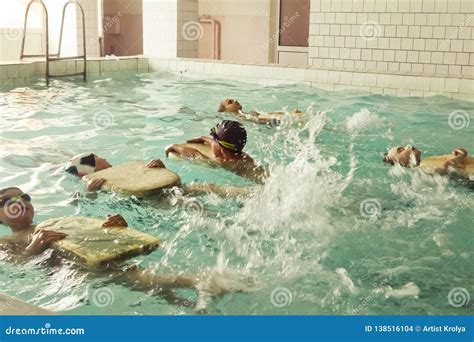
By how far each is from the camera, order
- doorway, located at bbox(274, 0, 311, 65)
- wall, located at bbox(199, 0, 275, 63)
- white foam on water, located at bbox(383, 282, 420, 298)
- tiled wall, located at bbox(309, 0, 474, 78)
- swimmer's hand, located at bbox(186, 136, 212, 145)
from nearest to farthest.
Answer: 1. white foam on water, located at bbox(383, 282, 420, 298)
2. swimmer's hand, located at bbox(186, 136, 212, 145)
3. tiled wall, located at bbox(309, 0, 474, 78)
4. doorway, located at bbox(274, 0, 311, 65)
5. wall, located at bbox(199, 0, 275, 63)

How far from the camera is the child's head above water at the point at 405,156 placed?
468cm

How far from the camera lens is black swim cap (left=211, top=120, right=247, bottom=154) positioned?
4.44 m

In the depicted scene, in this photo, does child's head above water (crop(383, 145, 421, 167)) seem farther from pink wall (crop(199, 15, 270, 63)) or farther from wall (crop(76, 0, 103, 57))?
wall (crop(76, 0, 103, 57))

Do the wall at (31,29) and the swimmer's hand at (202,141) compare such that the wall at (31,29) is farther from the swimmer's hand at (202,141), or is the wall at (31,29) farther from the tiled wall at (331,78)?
the swimmer's hand at (202,141)

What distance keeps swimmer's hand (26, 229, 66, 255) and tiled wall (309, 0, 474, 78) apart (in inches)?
270

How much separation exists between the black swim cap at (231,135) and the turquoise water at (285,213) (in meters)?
0.26

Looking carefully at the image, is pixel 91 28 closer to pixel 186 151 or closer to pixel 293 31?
pixel 293 31

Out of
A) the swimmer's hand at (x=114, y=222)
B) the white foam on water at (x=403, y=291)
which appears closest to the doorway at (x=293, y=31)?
the swimmer's hand at (x=114, y=222)

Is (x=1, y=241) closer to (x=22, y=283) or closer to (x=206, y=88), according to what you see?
(x=22, y=283)

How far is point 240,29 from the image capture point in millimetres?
13141

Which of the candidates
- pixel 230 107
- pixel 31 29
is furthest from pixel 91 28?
pixel 230 107

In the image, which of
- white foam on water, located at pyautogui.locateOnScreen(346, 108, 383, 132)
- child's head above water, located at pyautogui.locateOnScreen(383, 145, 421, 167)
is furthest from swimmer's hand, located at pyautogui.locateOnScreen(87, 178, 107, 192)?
white foam on water, located at pyautogui.locateOnScreen(346, 108, 383, 132)
